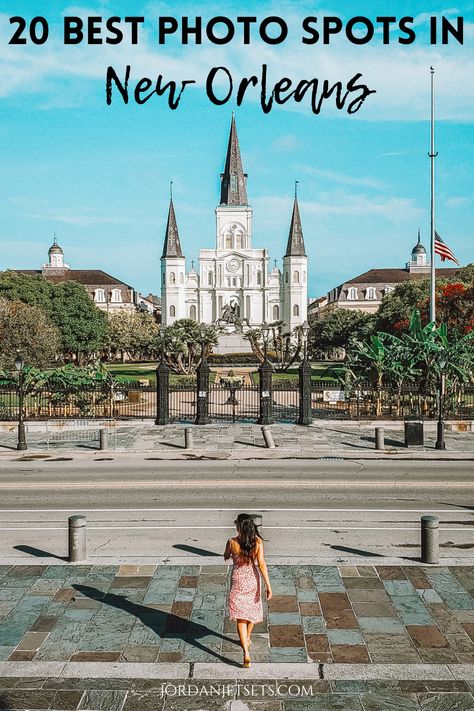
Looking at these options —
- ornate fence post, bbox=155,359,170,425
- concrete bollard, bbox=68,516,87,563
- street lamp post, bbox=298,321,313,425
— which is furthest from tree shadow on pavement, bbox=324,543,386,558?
ornate fence post, bbox=155,359,170,425

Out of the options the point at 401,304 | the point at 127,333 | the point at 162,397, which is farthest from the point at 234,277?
the point at 162,397

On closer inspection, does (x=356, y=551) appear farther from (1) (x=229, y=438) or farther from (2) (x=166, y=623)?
(1) (x=229, y=438)

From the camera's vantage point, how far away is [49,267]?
146 m

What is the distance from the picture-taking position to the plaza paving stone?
7.49 metres

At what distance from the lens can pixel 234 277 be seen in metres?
121

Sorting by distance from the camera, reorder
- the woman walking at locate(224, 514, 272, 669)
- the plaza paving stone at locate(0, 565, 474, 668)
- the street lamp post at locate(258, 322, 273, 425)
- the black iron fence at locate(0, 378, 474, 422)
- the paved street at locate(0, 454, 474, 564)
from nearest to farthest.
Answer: the woman walking at locate(224, 514, 272, 669) → the plaza paving stone at locate(0, 565, 474, 668) → the paved street at locate(0, 454, 474, 564) → the street lamp post at locate(258, 322, 273, 425) → the black iron fence at locate(0, 378, 474, 422)

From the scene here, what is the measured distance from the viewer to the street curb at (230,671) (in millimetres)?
6984

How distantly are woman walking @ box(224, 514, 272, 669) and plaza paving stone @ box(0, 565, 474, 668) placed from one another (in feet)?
1.67

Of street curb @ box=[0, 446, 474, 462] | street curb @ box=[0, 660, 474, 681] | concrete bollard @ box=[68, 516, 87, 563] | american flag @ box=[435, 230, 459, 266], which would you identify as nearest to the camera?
street curb @ box=[0, 660, 474, 681]

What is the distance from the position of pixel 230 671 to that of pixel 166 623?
1.41 m

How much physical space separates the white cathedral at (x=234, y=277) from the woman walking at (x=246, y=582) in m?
109

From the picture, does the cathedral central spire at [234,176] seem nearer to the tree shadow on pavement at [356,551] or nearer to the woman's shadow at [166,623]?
the tree shadow on pavement at [356,551]

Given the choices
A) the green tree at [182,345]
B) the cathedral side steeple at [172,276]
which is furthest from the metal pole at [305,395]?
the cathedral side steeple at [172,276]

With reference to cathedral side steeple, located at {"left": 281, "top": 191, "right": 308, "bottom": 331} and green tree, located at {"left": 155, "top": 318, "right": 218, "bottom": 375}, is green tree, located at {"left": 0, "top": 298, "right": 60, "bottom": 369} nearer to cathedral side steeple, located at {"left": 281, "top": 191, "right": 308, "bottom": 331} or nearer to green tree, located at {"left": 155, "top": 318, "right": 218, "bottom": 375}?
green tree, located at {"left": 155, "top": 318, "right": 218, "bottom": 375}
